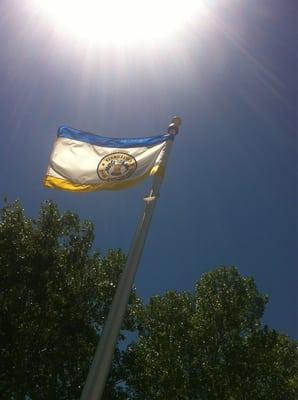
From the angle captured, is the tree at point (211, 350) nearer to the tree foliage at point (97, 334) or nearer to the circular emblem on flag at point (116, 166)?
the tree foliage at point (97, 334)

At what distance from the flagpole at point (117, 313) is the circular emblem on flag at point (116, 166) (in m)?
0.75

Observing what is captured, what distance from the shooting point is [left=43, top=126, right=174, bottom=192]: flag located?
9.05 m

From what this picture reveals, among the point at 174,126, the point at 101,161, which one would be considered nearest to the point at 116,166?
the point at 101,161

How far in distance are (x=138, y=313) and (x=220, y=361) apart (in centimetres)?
552

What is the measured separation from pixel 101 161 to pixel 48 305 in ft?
46.2

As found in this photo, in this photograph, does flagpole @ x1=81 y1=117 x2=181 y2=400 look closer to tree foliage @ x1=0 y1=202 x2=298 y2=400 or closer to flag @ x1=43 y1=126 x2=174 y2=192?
flag @ x1=43 y1=126 x2=174 y2=192

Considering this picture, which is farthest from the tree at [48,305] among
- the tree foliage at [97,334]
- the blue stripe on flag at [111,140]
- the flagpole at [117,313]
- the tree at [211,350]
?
the flagpole at [117,313]

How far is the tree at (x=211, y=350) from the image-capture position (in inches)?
885

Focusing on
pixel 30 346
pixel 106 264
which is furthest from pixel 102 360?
pixel 106 264

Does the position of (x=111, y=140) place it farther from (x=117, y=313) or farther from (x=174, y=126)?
(x=117, y=313)

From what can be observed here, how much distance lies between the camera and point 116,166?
934 cm

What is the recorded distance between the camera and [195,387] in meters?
22.9

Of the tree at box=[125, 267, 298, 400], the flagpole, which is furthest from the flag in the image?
the tree at box=[125, 267, 298, 400]

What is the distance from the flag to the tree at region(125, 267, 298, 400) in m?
16.1
